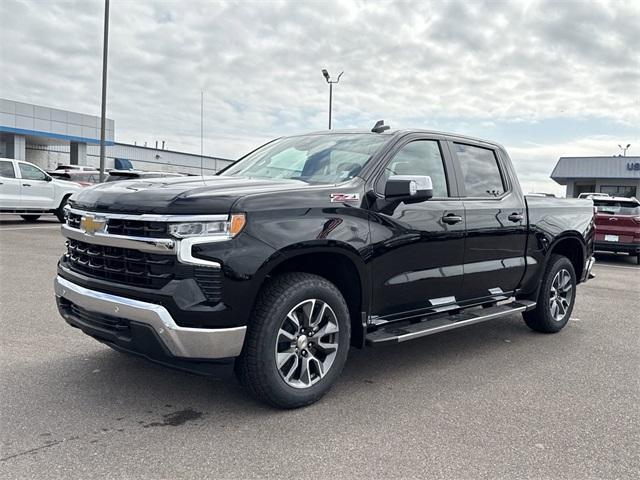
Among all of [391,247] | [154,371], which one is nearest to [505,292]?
[391,247]

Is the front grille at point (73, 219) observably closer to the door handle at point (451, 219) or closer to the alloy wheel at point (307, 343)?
the alloy wheel at point (307, 343)

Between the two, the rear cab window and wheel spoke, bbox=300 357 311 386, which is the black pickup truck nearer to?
wheel spoke, bbox=300 357 311 386

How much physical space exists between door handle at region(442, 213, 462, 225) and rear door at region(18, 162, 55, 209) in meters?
13.9

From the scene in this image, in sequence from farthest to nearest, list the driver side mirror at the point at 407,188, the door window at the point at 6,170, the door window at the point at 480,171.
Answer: the door window at the point at 6,170 → the door window at the point at 480,171 → the driver side mirror at the point at 407,188

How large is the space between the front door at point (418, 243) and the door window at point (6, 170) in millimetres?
13758

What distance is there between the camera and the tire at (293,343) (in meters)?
3.54

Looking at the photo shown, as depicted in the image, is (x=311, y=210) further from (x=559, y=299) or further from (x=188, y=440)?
(x=559, y=299)

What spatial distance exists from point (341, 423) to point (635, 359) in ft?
10.6

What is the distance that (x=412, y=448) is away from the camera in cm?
328

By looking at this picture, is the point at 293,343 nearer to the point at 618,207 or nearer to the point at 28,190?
the point at 618,207

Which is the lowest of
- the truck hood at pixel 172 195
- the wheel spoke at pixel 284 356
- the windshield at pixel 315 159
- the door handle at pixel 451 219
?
the wheel spoke at pixel 284 356

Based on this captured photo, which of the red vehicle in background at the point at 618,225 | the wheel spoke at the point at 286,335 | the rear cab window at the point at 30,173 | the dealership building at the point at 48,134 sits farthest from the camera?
the dealership building at the point at 48,134

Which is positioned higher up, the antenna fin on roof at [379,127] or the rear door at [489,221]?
the antenna fin on roof at [379,127]

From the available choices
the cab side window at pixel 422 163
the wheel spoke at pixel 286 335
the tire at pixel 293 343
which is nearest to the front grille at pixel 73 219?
the tire at pixel 293 343
